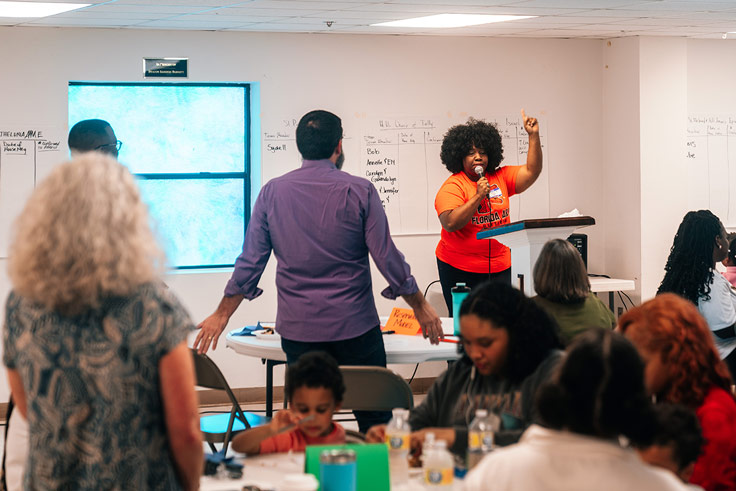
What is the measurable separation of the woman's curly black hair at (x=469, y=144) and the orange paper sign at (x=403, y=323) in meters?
1.28

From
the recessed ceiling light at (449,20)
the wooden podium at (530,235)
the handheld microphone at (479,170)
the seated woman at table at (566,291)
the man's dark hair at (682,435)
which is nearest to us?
the man's dark hair at (682,435)

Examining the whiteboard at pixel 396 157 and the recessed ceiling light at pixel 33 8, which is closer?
the recessed ceiling light at pixel 33 8

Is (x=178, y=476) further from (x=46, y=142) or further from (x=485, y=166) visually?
(x=46, y=142)

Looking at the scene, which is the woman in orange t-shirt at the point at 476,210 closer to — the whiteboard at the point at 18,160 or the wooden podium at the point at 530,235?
the wooden podium at the point at 530,235

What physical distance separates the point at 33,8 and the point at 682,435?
4.49 meters

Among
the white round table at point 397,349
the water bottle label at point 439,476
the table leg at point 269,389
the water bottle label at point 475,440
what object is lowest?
the table leg at point 269,389

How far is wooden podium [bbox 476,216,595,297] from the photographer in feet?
14.5

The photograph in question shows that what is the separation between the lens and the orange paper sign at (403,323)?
14.8 ft

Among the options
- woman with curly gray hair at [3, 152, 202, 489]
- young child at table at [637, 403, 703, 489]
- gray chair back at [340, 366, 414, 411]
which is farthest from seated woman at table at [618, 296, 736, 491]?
woman with curly gray hair at [3, 152, 202, 489]

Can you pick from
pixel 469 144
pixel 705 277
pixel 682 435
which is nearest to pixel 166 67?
pixel 469 144

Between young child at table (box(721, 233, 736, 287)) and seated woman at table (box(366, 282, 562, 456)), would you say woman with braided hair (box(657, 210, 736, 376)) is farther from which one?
seated woman at table (box(366, 282, 562, 456))

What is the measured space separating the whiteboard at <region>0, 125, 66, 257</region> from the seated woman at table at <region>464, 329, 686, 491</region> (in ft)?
16.1

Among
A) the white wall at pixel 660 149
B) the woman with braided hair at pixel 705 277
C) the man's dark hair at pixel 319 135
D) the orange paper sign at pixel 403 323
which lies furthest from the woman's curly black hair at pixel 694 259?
the man's dark hair at pixel 319 135

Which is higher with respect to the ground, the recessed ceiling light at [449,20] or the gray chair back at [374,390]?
the recessed ceiling light at [449,20]
